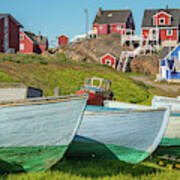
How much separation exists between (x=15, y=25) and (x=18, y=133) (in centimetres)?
4571

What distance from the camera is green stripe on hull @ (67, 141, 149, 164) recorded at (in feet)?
27.9

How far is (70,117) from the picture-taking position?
23.4 feet

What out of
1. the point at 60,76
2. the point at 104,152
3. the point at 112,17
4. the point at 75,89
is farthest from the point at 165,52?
the point at 104,152

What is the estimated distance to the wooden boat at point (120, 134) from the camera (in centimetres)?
823

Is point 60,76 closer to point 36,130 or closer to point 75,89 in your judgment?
point 75,89

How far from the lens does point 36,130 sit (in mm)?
Answer: 6703

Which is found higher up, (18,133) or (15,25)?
(15,25)

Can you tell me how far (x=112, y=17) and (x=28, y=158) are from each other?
6329 cm

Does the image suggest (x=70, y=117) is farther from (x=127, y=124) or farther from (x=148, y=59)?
(x=148, y=59)

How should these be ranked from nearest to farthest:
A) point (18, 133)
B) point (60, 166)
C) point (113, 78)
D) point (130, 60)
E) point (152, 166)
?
point (18, 133)
point (60, 166)
point (152, 166)
point (113, 78)
point (130, 60)

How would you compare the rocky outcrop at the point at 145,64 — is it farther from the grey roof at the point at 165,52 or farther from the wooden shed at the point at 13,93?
the wooden shed at the point at 13,93

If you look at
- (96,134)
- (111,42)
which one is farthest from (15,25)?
(96,134)

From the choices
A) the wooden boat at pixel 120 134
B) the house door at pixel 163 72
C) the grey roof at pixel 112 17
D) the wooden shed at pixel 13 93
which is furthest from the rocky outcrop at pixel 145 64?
the wooden boat at pixel 120 134

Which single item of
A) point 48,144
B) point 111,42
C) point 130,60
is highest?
point 111,42
